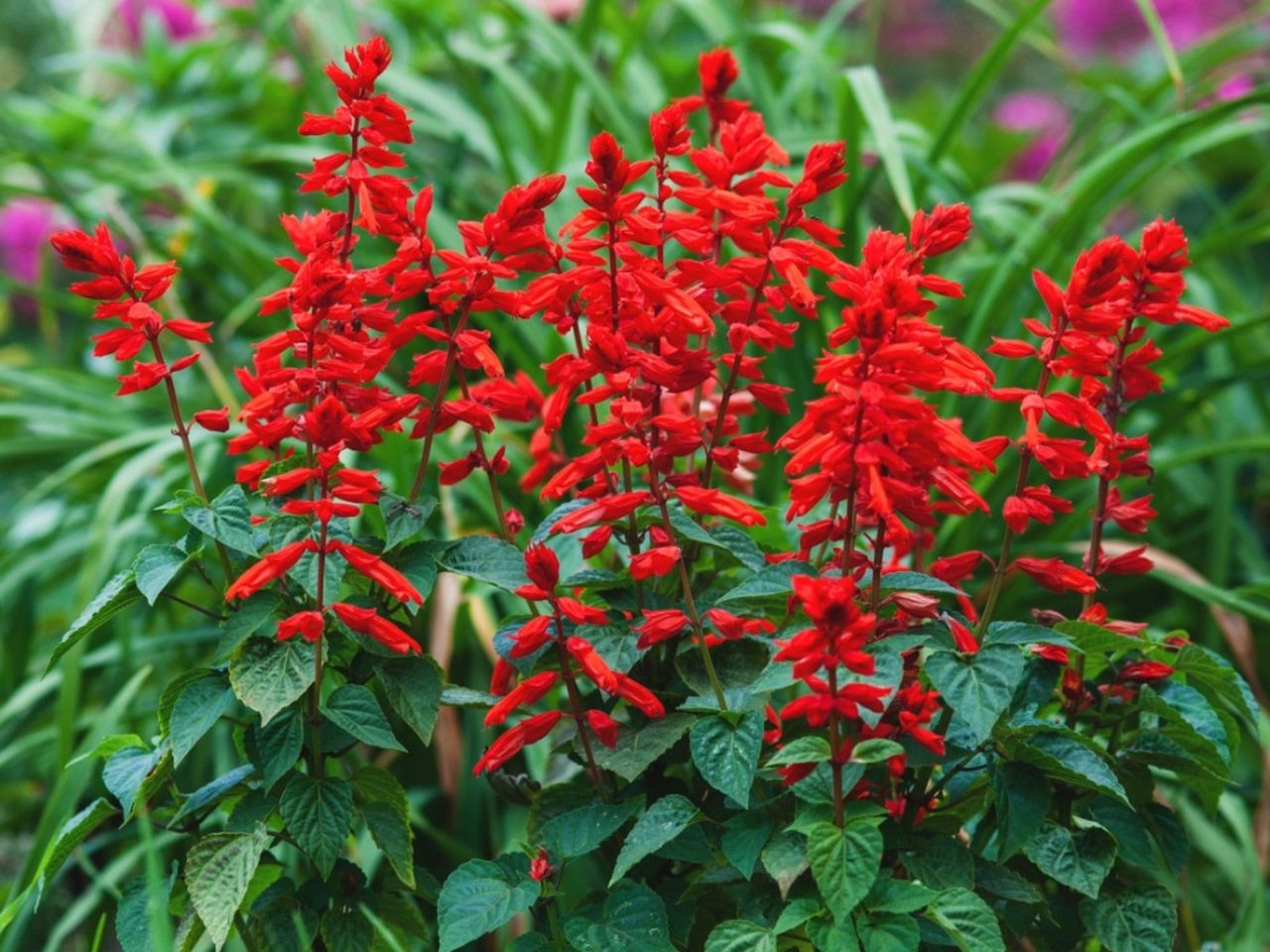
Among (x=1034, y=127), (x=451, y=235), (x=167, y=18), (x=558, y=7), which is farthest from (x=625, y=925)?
(x=167, y=18)

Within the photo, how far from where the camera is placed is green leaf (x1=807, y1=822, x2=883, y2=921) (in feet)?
3.22

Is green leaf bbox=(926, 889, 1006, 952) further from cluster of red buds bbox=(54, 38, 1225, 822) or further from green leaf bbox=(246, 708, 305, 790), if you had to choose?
green leaf bbox=(246, 708, 305, 790)

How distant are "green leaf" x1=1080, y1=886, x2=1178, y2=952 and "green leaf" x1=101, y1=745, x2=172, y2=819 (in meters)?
0.76

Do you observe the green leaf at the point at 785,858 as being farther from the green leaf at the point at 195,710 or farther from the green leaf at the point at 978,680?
the green leaf at the point at 195,710

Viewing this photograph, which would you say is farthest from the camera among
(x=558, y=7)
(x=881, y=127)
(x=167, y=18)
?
(x=167, y=18)

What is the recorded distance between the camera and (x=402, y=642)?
109 cm

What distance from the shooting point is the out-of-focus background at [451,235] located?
2.04m

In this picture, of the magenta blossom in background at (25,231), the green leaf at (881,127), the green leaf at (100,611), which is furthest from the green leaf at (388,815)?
the magenta blossom in background at (25,231)

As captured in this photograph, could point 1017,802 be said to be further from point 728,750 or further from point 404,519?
point 404,519

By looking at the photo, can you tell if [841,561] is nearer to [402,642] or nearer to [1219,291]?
[402,642]

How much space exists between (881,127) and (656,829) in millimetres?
1283

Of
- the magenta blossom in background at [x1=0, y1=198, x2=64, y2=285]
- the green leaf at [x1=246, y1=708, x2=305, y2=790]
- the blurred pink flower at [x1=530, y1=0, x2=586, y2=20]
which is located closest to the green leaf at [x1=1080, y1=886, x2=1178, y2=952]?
the green leaf at [x1=246, y1=708, x2=305, y2=790]

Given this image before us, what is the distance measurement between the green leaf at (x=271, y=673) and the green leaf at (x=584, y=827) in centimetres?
23

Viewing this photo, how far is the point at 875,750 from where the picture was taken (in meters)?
1.02
